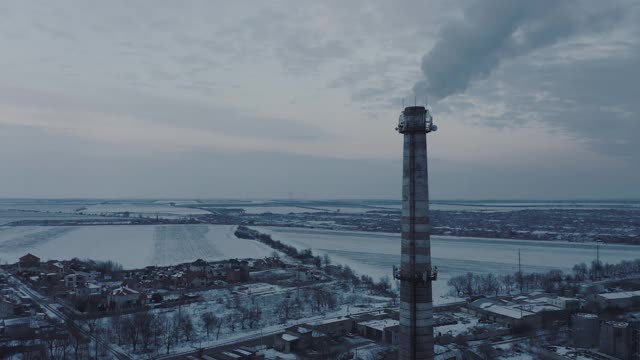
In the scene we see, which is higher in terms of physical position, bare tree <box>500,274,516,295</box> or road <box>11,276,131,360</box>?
bare tree <box>500,274,516,295</box>

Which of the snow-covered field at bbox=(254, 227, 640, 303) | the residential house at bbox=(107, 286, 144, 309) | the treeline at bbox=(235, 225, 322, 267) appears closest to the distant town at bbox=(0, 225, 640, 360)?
the residential house at bbox=(107, 286, 144, 309)

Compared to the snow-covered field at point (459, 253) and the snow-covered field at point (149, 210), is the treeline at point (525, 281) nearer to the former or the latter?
the snow-covered field at point (459, 253)

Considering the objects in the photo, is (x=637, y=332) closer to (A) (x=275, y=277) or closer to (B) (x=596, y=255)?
(A) (x=275, y=277)

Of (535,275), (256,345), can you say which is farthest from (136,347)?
(535,275)

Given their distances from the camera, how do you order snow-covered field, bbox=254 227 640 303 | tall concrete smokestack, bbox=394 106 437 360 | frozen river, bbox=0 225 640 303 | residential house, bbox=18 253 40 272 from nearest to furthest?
tall concrete smokestack, bbox=394 106 437 360, residential house, bbox=18 253 40 272, snow-covered field, bbox=254 227 640 303, frozen river, bbox=0 225 640 303

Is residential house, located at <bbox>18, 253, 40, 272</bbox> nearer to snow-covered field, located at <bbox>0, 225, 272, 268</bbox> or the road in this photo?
the road

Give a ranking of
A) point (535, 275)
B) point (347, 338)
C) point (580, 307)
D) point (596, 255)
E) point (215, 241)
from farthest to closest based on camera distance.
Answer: point (215, 241) < point (596, 255) < point (535, 275) < point (580, 307) < point (347, 338)

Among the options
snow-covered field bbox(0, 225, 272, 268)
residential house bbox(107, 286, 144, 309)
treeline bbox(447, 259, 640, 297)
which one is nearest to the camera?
residential house bbox(107, 286, 144, 309)
